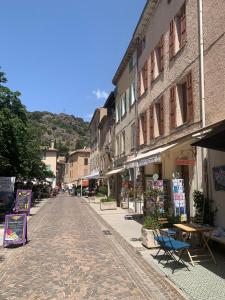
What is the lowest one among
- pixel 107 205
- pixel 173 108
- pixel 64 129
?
pixel 107 205

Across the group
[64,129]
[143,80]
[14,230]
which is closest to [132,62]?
[143,80]

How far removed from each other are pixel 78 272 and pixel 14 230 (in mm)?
4322

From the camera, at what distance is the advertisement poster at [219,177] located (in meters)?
10.3

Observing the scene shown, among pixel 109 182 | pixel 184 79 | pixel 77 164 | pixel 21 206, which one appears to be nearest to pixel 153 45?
pixel 184 79

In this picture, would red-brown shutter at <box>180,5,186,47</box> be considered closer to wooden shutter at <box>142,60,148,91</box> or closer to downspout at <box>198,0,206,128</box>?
downspout at <box>198,0,206,128</box>

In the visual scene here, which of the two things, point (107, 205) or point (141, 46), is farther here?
point (107, 205)

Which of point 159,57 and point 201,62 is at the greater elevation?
point 159,57

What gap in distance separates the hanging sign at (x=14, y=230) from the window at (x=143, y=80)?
36.9 feet

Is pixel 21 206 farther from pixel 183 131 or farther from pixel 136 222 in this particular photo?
pixel 183 131

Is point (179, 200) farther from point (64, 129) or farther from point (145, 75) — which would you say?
point (64, 129)

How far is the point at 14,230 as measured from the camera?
460 inches

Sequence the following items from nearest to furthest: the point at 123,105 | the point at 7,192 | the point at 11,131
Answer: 1. the point at 11,131
2. the point at 7,192
3. the point at 123,105

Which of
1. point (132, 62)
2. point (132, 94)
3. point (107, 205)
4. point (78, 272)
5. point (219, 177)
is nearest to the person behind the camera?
point (78, 272)

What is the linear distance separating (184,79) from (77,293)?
9865 millimetres
